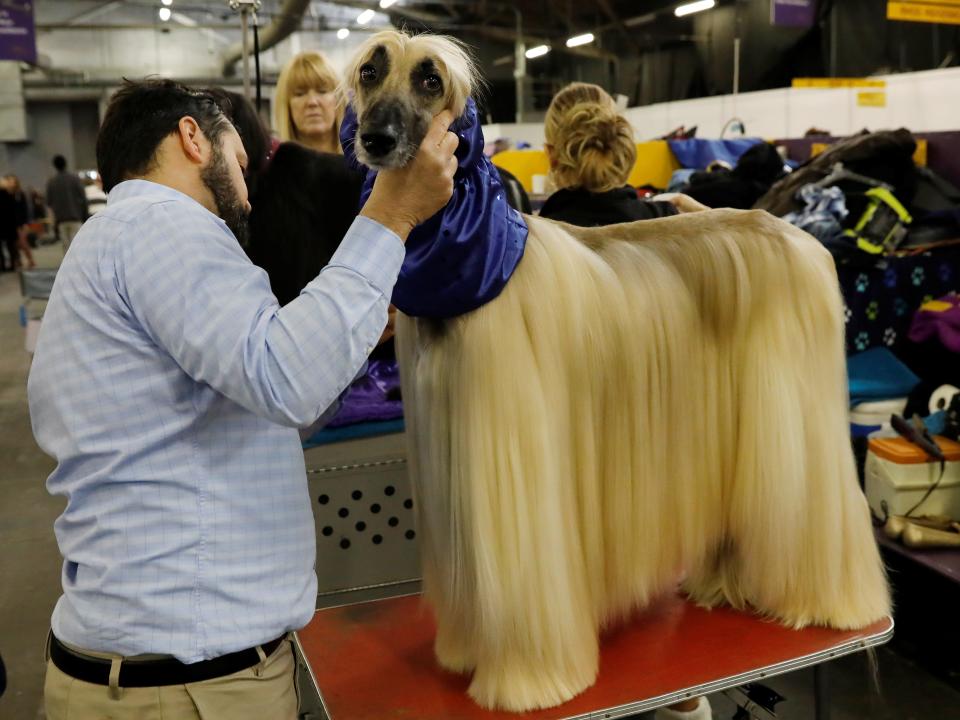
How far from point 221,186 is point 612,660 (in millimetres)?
963

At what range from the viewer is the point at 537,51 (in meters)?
12.5

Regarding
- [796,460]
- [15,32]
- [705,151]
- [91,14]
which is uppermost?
[91,14]

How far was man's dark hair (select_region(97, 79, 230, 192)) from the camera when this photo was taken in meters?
Answer: 1.10

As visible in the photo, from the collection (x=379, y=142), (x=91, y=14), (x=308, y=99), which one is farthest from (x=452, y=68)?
(x=91, y=14)

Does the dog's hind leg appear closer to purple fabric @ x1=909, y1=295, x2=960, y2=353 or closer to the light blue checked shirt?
the light blue checked shirt

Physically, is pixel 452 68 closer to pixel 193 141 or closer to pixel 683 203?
pixel 193 141

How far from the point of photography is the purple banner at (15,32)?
368 inches

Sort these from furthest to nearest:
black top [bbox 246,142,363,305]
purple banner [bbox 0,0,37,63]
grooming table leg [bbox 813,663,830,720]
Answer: purple banner [bbox 0,0,37,63], black top [bbox 246,142,363,305], grooming table leg [bbox 813,663,830,720]

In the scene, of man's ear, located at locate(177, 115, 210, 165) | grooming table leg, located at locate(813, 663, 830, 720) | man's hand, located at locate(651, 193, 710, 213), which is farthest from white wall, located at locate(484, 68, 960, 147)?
man's ear, located at locate(177, 115, 210, 165)

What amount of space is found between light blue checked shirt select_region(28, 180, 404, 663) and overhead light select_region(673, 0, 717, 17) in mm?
10039

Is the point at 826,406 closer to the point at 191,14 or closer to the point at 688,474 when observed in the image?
the point at 688,474

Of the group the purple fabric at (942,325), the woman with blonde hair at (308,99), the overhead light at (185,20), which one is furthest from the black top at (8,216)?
the purple fabric at (942,325)

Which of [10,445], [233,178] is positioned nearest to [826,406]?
[233,178]

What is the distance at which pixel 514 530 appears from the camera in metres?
1.28
